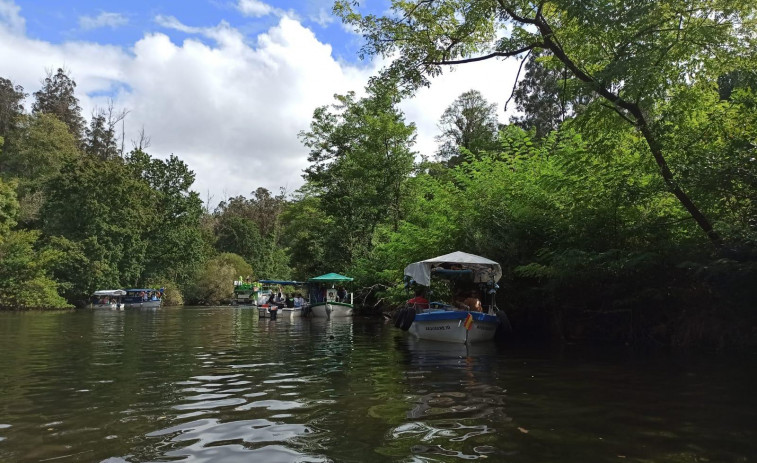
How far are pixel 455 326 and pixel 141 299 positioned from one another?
50036 millimetres

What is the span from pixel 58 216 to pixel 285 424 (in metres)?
59.1

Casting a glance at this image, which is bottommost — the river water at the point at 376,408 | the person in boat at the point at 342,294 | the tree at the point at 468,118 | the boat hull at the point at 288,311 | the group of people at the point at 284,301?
the river water at the point at 376,408

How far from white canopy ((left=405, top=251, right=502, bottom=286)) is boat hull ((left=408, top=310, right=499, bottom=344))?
158 cm

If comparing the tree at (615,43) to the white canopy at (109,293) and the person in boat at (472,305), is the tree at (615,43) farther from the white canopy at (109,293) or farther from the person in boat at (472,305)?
the white canopy at (109,293)

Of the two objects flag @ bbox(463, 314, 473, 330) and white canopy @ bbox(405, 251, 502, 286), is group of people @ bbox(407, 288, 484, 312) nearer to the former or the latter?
white canopy @ bbox(405, 251, 502, 286)

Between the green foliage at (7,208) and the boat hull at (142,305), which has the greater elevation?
the green foliage at (7,208)

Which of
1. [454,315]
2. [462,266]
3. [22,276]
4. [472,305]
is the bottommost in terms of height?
[454,315]

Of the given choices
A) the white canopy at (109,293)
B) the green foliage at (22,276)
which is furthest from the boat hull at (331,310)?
the white canopy at (109,293)

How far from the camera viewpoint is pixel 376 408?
7.21 m

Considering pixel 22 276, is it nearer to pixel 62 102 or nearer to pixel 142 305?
pixel 142 305

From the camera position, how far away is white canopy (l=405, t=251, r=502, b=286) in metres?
17.5

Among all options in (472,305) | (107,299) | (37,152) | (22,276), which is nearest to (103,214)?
(107,299)

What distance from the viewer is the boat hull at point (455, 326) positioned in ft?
53.9

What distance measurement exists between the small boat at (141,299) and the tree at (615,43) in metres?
49.3
